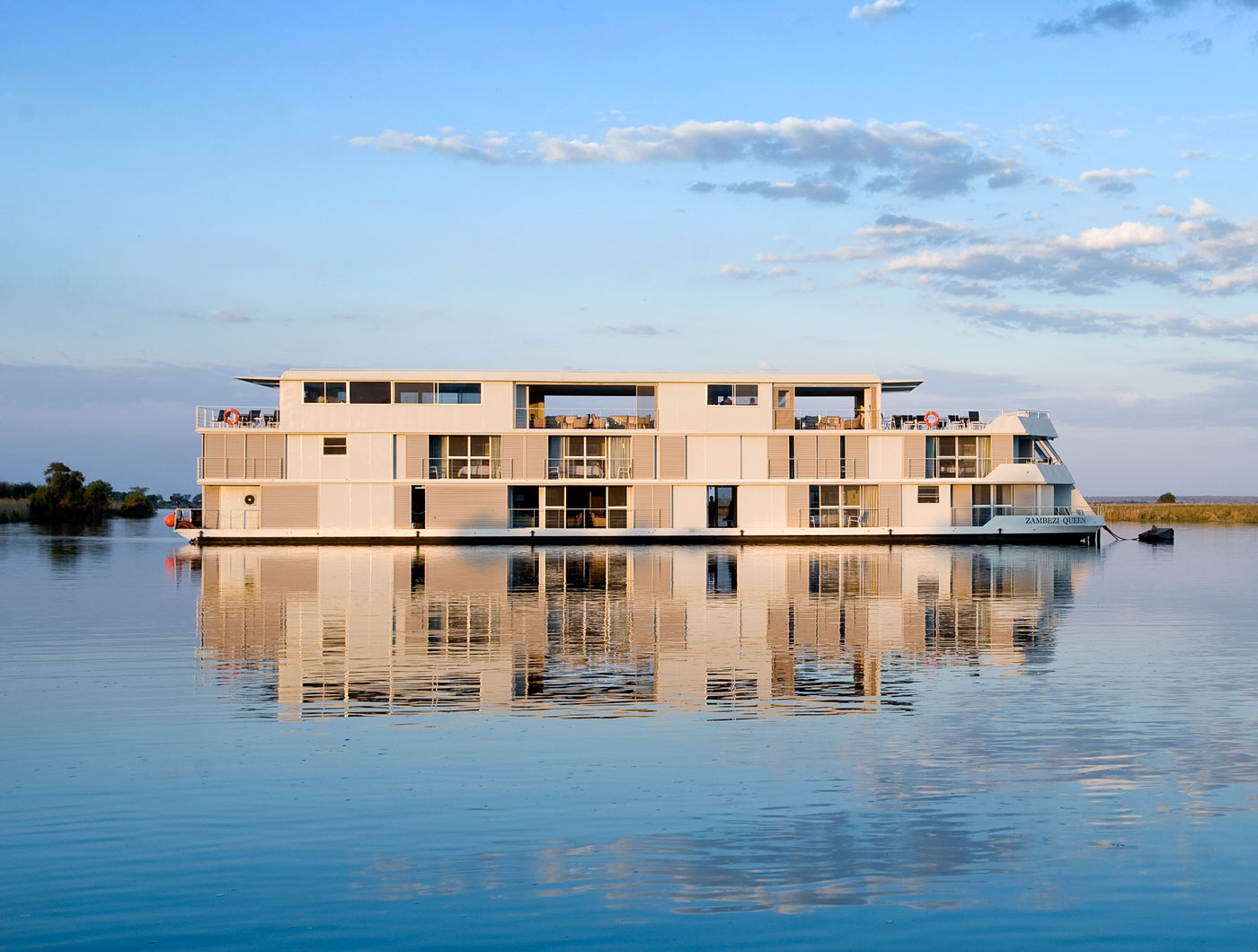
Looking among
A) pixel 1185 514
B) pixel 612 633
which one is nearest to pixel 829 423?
pixel 612 633

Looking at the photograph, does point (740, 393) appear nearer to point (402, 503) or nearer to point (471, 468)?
point (471, 468)

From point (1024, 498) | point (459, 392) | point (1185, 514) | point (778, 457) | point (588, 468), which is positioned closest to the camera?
point (459, 392)

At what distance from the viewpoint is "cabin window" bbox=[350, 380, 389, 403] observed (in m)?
52.7

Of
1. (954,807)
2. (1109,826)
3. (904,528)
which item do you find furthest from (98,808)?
(904,528)

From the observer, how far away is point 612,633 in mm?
18766

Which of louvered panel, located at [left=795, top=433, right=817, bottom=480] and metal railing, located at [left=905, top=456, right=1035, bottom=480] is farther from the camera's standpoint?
metal railing, located at [left=905, top=456, right=1035, bottom=480]

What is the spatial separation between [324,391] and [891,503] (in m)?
27.2

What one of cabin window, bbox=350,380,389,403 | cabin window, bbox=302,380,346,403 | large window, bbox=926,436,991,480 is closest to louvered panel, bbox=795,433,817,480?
large window, bbox=926,436,991,480

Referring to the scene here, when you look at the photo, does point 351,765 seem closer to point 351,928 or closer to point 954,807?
point 351,928

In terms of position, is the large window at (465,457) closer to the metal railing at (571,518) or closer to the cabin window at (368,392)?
the metal railing at (571,518)

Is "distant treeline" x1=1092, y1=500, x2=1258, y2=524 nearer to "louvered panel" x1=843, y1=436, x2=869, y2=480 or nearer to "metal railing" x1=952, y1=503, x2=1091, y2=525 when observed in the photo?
"metal railing" x1=952, y1=503, x2=1091, y2=525

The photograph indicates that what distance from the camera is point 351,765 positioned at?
9633 millimetres

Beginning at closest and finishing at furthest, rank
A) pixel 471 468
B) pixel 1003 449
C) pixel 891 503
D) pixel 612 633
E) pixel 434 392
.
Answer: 1. pixel 612 633
2. pixel 434 392
3. pixel 471 468
4. pixel 891 503
5. pixel 1003 449

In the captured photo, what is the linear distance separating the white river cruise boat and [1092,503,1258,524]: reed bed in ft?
135
